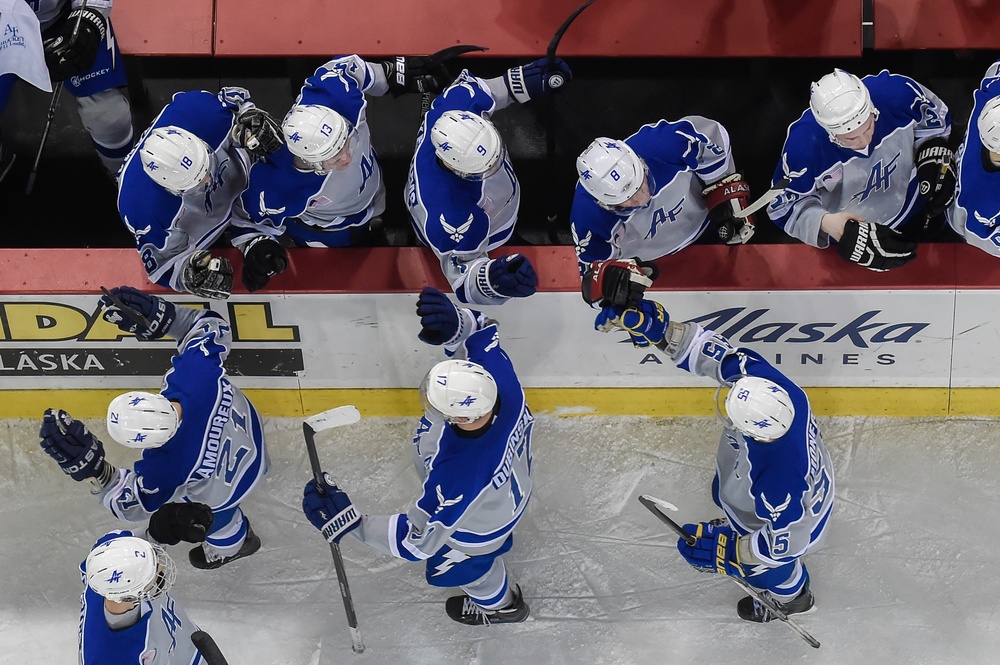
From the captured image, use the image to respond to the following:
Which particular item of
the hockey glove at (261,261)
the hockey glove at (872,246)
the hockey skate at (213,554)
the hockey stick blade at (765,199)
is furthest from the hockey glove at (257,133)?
the hockey glove at (872,246)

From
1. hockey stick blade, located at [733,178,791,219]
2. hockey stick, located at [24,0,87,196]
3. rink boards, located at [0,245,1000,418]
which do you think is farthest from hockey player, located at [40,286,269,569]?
hockey stick blade, located at [733,178,791,219]

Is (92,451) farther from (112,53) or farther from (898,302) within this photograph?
(898,302)

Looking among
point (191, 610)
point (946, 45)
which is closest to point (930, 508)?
point (946, 45)

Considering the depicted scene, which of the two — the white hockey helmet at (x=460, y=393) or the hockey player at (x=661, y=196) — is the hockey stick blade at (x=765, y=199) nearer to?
the hockey player at (x=661, y=196)

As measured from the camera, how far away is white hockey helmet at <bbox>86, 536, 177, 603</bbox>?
3342mm

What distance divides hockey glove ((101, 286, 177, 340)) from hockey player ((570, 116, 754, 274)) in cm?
157

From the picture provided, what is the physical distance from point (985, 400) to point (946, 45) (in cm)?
152

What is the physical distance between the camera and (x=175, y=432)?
3645 millimetres

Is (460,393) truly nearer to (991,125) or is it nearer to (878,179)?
(878,179)

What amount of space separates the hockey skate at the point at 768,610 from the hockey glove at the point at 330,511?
1.60 metres

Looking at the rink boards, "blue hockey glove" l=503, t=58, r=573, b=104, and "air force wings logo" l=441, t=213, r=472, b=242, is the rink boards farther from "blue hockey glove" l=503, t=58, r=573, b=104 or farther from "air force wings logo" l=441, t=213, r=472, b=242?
"blue hockey glove" l=503, t=58, r=573, b=104

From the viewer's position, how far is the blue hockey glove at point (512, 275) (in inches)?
148

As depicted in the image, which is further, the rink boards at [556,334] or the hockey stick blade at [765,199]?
the rink boards at [556,334]

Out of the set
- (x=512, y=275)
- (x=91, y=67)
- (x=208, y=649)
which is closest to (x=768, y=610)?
(x=512, y=275)
